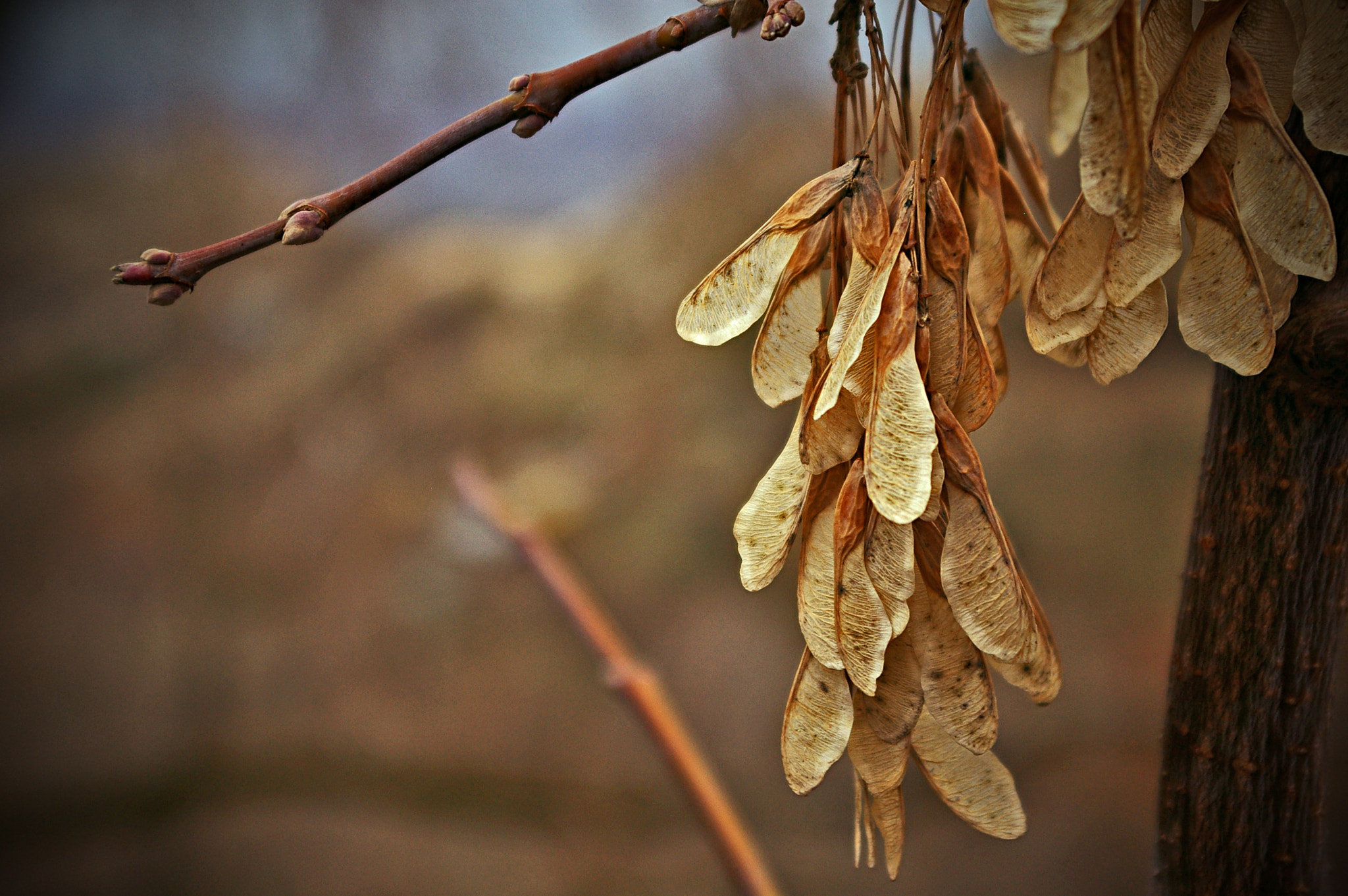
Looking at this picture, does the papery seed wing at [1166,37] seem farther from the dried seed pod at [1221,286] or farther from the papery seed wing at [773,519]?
the papery seed wing at [773,519]

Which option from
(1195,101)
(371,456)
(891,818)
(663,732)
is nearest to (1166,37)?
(1195,101)

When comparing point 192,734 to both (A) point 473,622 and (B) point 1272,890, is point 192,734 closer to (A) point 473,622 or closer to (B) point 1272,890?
(A) point 473,622

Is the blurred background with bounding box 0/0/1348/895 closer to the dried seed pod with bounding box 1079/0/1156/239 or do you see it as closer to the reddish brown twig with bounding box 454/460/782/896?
the reddish brown twig with bounding box 454/460/782/896

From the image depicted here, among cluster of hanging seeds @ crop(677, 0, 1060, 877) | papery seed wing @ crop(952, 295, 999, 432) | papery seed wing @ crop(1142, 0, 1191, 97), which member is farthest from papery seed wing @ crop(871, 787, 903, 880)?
papery seed wing @ crop(1142, 0, 1191, 97)

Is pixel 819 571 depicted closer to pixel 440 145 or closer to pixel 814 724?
pixel 814 724

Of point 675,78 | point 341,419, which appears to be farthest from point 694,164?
point 341,419

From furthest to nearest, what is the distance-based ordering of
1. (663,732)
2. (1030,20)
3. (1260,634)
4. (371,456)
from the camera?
(371,456) → (663,732) → (1260,634) → (1030,20)
